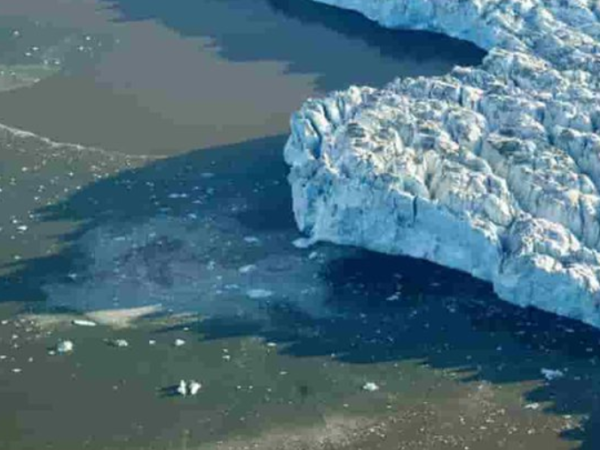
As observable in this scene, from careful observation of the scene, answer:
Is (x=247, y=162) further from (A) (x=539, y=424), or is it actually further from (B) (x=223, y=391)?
(A) (x=539, y=424)

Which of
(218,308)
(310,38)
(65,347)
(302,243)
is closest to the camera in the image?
(65,347)

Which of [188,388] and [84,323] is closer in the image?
[188,388]

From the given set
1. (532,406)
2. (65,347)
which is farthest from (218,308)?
(532,406)

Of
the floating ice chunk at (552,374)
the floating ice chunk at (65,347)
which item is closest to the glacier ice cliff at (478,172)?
the floating ice chunk at (552,374)

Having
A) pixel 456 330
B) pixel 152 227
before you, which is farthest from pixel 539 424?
pixel 152 227

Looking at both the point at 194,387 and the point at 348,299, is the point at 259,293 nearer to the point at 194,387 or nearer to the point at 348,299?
the point at 348,299

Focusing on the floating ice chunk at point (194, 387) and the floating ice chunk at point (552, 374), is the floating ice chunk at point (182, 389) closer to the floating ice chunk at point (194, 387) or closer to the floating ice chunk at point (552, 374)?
the floating ice chunk at point (194, 387)

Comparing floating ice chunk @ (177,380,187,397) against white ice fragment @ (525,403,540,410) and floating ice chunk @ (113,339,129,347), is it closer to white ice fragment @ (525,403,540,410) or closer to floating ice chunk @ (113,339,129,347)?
floating ice chunk @ (113,339,129,347)
